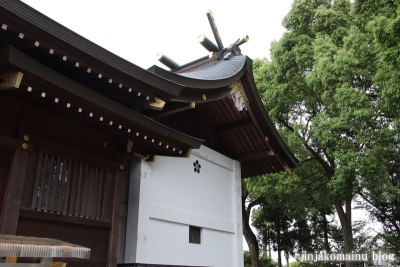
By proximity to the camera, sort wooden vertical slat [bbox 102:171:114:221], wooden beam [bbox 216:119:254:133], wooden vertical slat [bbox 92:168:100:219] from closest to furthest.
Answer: wooden vertical slat [bbox 92:168:100:219] < wooden vertical slat [bbox 102:171:114:221] < wooden beam [bbox 216:119:254:133]

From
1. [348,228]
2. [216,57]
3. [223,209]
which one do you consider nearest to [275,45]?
[216,57]

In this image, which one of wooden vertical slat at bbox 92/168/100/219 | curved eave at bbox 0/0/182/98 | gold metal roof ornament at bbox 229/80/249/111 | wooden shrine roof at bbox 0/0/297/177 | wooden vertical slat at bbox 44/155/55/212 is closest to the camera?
curved eave at bbox 0/0/182/98

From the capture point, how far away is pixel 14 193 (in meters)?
4.49

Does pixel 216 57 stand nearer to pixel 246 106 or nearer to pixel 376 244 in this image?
pixel 246 106

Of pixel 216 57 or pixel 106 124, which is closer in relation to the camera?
pixel 106 124

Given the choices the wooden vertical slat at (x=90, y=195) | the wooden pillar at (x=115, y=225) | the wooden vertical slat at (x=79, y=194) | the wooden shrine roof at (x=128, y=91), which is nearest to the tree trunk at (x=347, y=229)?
the wooden shrine roof at (x=128, y=91)

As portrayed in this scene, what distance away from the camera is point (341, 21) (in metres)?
14.5

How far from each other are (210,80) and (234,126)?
2159mm

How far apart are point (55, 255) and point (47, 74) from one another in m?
2.03

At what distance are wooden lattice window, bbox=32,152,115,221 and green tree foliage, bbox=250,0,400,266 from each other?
7296 mm

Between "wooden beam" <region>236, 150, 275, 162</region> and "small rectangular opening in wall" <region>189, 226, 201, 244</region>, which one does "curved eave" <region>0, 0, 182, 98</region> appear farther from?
"wooden beam" <region>236, 150, 275, 162</region>

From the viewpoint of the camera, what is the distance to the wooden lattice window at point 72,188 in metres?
4.95

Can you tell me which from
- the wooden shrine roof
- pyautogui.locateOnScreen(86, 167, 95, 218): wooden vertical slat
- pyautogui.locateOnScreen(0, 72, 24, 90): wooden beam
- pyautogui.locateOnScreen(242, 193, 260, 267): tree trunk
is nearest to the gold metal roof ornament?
the wooden shrine roof

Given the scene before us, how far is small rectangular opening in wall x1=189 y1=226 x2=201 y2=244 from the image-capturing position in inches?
294
